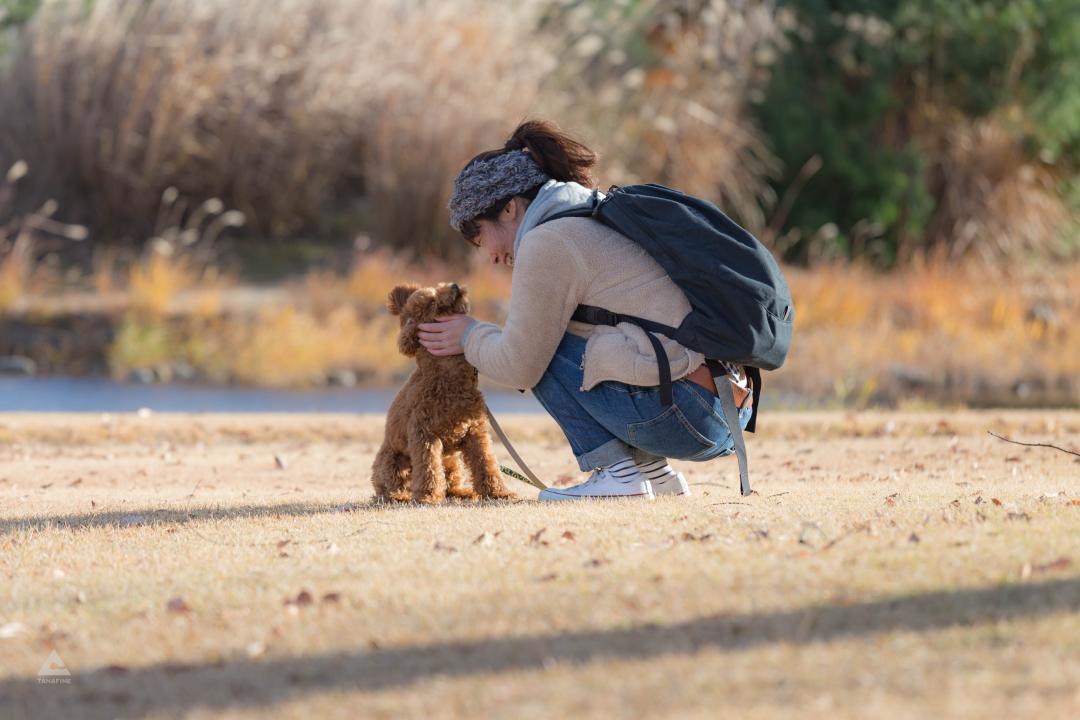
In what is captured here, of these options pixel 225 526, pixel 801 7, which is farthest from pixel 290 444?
pixel 801 7

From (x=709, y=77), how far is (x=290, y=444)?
338 inches

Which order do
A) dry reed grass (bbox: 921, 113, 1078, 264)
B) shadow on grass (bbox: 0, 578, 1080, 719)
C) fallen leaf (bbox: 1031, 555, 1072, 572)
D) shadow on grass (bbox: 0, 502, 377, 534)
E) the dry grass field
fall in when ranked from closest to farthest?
the dry grass field → shadow on grass (bbox: 0, 578, 1080, 719) → fallen leaf (bbox: 1031, 555, 1072, 572) → shadow on grass (bbox: 0, 502, 377, 534) → dry reed grass (bbox: 921, 113, 1078, 264)

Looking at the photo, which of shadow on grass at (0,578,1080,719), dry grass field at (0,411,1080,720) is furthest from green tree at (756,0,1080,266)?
shadow on grass at (0,578,1080,719)

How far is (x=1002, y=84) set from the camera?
15.2m

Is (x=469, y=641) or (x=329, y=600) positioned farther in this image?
(x=329, y=600)

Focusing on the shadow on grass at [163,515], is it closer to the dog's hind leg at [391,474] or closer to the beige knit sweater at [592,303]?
the dog's hind leg at [391,474]

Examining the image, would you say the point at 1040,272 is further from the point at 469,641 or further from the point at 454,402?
the point at 469,641

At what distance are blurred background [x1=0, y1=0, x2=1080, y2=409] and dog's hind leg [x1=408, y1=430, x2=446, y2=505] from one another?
5.95 meters

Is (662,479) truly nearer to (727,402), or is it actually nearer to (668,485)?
(668,485)

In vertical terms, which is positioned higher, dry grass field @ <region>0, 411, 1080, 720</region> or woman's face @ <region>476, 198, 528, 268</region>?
woman's face @ <region>476, 198, 528, 268</region>

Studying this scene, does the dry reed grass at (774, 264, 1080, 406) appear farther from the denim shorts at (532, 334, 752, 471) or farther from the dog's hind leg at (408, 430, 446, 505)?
the dog's hind leg at (408, 430, 446, 505)

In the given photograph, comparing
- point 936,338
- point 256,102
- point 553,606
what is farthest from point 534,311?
point 256,102

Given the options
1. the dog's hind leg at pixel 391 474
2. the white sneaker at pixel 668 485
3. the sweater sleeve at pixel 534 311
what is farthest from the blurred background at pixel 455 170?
the sweater sleeve at pixel 534 311

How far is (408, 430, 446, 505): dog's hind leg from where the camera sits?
4.74m
